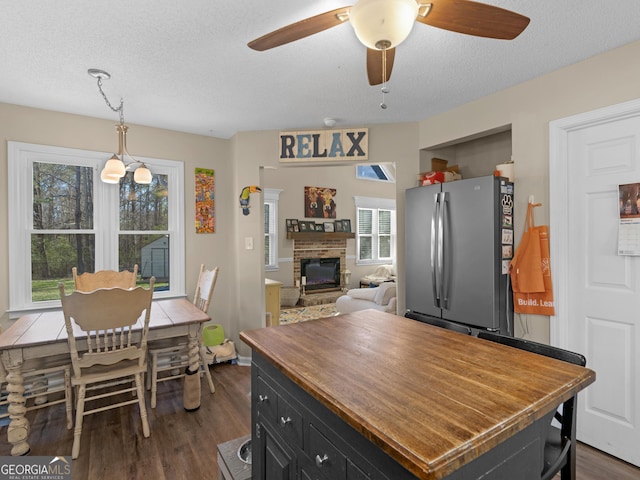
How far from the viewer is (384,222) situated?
27.3ft

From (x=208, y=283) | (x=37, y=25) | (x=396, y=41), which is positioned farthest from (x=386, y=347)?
(x=37, y=25)

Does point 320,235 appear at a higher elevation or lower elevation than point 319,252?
higher

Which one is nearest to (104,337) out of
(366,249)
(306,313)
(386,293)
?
(386,293)

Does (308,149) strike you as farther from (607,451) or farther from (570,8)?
(607,451)

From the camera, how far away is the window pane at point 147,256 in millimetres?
3506

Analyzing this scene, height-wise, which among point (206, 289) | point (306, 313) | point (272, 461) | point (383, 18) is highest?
point (383, 18)

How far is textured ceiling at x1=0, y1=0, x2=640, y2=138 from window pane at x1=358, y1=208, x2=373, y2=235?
15.5ft

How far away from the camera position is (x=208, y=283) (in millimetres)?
3166

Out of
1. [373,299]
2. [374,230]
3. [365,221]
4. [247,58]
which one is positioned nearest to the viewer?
Answer: [247,58]

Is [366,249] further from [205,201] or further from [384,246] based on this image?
[205,201]

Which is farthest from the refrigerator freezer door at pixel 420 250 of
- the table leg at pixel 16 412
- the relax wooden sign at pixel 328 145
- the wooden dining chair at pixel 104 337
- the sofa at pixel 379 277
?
the sofa at pixel 379 277

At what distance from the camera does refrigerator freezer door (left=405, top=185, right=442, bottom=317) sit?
9.53ft

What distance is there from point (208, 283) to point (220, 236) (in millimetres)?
928

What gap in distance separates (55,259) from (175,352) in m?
1.45
